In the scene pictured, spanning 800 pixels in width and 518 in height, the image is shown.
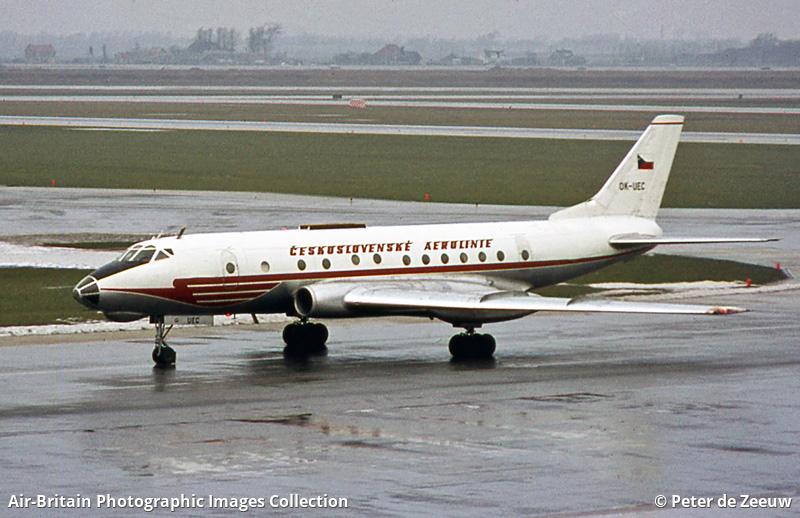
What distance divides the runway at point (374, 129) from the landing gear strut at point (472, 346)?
230 ft

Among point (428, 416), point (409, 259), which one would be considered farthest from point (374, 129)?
point (428, 416)

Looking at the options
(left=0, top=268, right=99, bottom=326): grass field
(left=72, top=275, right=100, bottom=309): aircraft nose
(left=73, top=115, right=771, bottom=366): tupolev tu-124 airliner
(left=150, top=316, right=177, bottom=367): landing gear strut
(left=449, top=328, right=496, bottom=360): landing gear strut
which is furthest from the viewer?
(left=0, top=268, right=99, bottom=326): grass field

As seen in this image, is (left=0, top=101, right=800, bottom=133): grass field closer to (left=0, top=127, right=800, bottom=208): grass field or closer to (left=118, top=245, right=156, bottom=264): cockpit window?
(left=0, top=127, right=800, bottom=208): grass field

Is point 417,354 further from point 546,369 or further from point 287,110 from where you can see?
point 287,110

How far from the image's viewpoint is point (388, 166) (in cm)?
8575

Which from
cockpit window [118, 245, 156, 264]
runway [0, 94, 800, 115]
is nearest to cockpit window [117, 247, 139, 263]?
cockpit window [118, 245, 156, 264]

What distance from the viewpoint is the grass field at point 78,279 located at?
38.8 meters

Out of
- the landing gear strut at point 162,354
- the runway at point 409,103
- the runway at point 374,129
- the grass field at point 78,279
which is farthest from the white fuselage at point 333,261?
the runway at point 409,103

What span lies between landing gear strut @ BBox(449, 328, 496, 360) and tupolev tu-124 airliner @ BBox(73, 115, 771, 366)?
20mm

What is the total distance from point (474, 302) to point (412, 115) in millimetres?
108171

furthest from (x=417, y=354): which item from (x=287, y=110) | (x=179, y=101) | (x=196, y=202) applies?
(x=179, y=101)

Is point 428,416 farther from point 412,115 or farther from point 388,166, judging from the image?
point 412,115

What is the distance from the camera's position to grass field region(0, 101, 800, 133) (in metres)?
124

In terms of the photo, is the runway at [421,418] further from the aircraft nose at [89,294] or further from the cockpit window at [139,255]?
the cockpit window at [139,255]
